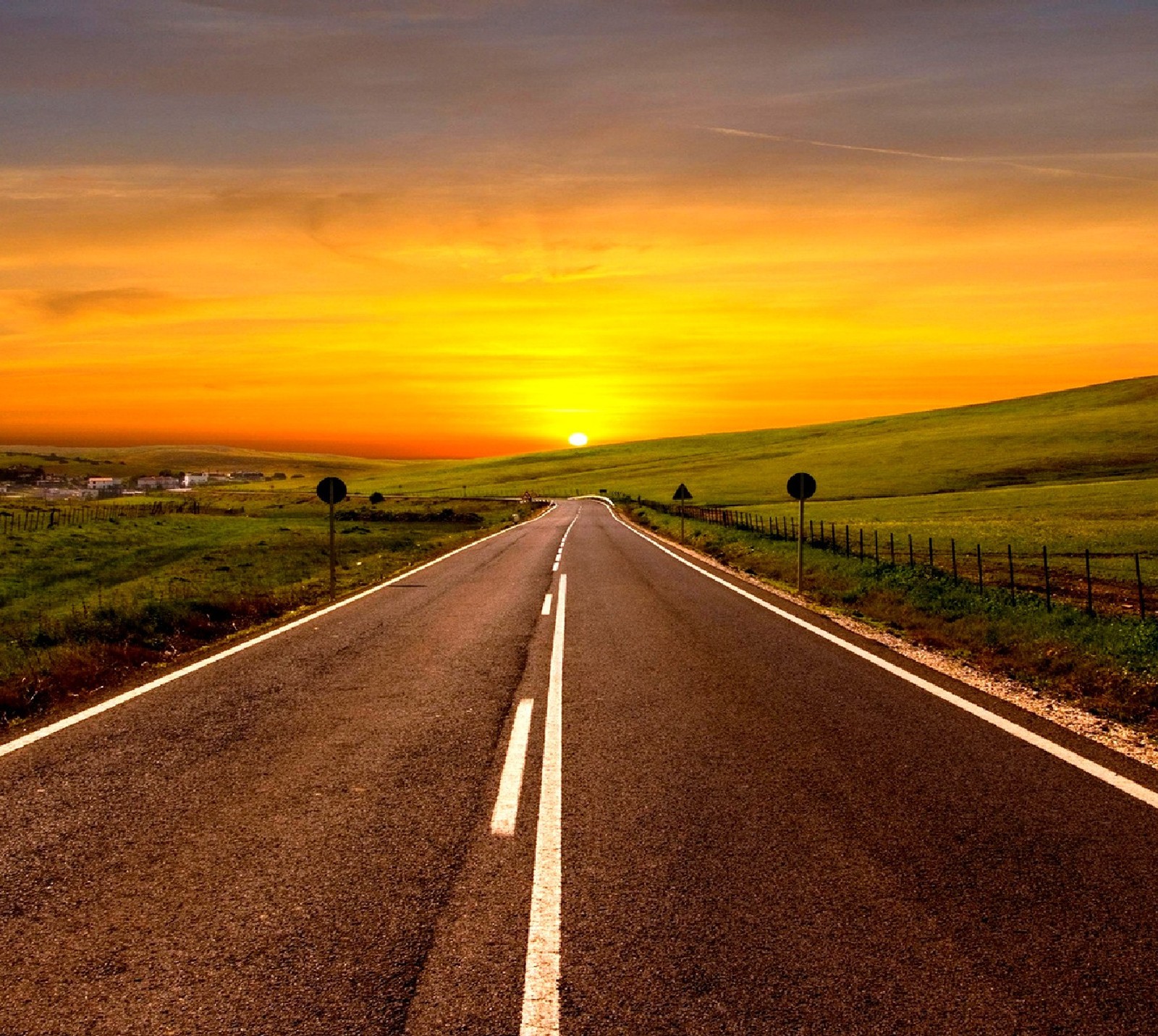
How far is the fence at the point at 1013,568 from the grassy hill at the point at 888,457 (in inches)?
1533

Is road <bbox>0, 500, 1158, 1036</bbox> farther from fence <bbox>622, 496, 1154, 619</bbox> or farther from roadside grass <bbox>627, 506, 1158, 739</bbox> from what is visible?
fence <bbox>622, 496, 1154, 619</bbox>

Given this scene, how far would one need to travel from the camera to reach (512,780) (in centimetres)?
630

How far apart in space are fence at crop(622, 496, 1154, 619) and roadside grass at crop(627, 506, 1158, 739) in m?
0.70

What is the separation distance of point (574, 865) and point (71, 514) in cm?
7773

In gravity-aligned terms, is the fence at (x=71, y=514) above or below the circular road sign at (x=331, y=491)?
below

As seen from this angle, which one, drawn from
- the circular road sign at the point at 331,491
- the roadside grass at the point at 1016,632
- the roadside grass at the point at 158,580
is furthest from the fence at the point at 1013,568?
the roadside grass at the point at 158,580

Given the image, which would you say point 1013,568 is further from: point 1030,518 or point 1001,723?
point 1001,723

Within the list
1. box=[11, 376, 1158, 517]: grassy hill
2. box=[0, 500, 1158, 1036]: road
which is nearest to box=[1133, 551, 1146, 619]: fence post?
box=[0, 500, 1158, 1036]: road

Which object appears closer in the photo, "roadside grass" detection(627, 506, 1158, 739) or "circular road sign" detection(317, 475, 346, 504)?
"roadside grass" detection(627, 506, 1158, 739)

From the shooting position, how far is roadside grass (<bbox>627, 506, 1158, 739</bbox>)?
9.27m

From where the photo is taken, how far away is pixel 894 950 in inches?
156

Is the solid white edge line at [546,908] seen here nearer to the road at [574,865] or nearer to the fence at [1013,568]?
the road at [574,865]

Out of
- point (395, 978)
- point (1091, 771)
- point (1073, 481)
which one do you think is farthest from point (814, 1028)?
point (1073, 481)

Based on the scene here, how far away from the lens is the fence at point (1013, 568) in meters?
19.6
